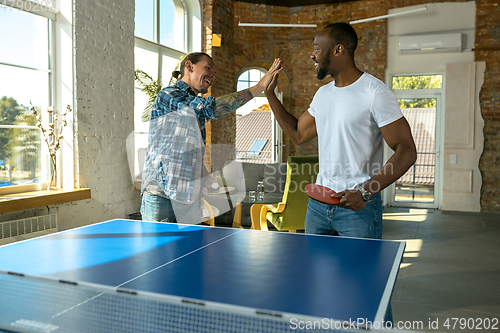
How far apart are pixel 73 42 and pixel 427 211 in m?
6.37

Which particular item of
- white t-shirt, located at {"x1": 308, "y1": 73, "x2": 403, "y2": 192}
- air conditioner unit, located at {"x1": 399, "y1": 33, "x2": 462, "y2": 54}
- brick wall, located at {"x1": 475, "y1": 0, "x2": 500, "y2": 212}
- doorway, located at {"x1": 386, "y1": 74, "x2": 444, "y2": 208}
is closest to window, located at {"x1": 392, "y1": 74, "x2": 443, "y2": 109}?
doorway, located at {"x1": 386, "y1": 74, "x2": 444, "y2": 208}

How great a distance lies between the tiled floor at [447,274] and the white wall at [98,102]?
10.6 ft

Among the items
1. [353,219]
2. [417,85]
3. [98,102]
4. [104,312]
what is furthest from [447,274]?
[417,85]

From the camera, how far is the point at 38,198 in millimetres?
3764

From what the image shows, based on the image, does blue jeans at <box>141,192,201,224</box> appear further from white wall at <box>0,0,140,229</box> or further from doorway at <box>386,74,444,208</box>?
doorway at <box>386,74,444,208</box>

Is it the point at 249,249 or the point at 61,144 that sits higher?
the point at 61,144

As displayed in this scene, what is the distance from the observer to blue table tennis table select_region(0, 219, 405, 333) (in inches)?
43.1

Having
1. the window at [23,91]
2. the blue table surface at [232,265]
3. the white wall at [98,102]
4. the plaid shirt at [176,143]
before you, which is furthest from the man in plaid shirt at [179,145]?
the window at [23,91]

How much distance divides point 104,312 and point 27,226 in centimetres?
293

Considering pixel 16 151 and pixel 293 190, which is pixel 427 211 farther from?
pixel 16 151

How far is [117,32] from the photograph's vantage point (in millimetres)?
4820

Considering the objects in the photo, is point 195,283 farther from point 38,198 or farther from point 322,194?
point 38,198

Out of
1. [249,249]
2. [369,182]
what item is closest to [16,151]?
[249,249]

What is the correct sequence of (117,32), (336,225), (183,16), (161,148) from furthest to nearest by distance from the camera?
1. (183,16)
2. (117,32)
3. (161,148)
4. (336,225)
